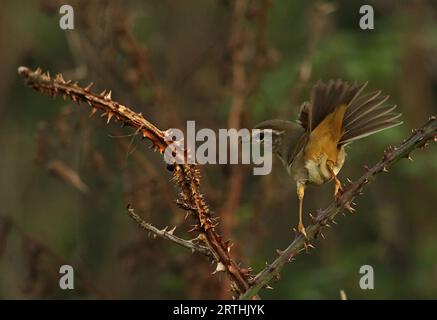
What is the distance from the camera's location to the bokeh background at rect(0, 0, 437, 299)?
4398mm

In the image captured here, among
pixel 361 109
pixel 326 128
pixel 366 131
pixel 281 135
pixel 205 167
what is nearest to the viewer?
pixel 366 131

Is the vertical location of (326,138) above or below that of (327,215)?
above

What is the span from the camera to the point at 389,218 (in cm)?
605

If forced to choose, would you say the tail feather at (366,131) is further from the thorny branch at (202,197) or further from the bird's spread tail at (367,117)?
the thorny branch at (202,197)

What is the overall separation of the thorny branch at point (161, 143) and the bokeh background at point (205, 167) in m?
1.88

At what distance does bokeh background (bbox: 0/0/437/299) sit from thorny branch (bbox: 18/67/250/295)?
1.88m

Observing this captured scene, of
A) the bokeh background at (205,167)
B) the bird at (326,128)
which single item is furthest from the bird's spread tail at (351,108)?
the bokeh background at (205,167)

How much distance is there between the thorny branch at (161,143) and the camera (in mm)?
1843

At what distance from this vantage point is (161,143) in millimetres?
1950

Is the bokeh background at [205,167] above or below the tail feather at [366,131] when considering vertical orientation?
above

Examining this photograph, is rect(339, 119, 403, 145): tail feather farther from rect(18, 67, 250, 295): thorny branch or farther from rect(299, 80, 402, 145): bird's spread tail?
rect(18, 67, 250, 295): thorny branch

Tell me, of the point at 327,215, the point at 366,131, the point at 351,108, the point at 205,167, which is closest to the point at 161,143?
the point at 327,215

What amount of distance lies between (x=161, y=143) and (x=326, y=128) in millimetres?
1185

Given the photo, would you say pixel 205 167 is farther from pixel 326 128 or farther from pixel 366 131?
pixel 366 131
